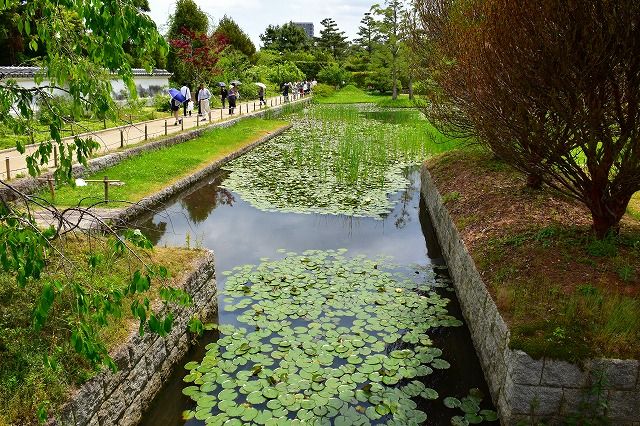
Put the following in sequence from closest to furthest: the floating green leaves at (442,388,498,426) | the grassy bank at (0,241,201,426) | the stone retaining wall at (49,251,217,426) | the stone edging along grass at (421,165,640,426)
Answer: the grassy bank at (0,241,201,426)
the stone retaining wall at (49,251,217,426)
the stone edging along grass at (421,165,640,426)
the floating green leaves at (442,388,498,426)

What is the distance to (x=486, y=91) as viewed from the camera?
642 centimetres

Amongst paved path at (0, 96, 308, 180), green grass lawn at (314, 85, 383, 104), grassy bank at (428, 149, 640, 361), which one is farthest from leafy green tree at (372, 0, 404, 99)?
grassy bank at (428, 149, 640, 361)

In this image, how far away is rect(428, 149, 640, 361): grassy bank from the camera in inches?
183

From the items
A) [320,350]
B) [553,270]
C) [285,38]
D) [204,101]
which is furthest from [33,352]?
[285,38]

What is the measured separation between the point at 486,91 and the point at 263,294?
4338 millimetres

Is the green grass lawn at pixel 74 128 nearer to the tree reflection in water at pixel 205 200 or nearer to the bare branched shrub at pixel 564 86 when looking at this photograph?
the tree reflection in water at pixel 205 200

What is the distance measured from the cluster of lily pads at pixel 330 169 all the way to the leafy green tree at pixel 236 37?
22.5 metres

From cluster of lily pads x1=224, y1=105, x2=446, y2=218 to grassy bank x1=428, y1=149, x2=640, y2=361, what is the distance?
3733 millimetres

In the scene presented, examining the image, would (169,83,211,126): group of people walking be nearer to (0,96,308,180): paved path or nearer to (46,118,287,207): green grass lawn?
(0,96,308,180): paved path

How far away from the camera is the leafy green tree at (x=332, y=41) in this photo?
231ft

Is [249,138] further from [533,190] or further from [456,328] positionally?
[456,328]

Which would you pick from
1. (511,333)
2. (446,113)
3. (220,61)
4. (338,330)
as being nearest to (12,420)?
(338,330)

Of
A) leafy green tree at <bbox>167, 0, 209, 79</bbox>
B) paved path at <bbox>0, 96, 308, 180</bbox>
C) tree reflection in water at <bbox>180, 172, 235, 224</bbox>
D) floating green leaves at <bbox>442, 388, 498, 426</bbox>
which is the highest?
leafy green tree at <bbox>167, 0, 209, 79</bbox>

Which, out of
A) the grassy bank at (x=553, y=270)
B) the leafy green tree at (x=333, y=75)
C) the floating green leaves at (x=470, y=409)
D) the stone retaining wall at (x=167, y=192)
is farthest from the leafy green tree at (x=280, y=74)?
the floating green leaves at (x=470, y=409)
